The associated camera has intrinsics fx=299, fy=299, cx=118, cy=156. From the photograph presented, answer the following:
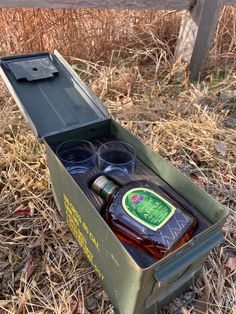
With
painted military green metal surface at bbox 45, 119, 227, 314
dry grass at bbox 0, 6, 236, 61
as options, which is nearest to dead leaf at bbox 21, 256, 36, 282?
painted military green metal surface at bbox 45, 119, 227, 314

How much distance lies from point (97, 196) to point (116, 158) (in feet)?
0.63

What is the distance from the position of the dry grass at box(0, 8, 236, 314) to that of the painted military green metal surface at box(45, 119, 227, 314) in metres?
0.18

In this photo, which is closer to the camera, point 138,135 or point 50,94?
point 50,94

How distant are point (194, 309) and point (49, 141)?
0.77 meters

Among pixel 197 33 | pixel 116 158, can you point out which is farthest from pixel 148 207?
pixel 197 33

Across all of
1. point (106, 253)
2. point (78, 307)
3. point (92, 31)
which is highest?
point (92, 31)

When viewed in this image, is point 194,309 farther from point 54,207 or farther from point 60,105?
point 60,105

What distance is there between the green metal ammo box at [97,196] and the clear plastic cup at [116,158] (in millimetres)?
26

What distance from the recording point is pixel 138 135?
169 cm

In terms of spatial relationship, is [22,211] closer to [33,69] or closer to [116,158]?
[116,158]

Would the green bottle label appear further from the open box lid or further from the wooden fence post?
the wooden fence post

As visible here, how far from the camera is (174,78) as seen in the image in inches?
86.3

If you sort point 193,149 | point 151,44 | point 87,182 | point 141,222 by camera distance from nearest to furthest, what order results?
1. point 141,222
2. point 87,182
3. point 193,149
4. point 151,44

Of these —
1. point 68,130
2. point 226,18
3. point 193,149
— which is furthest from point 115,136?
point 226,18
